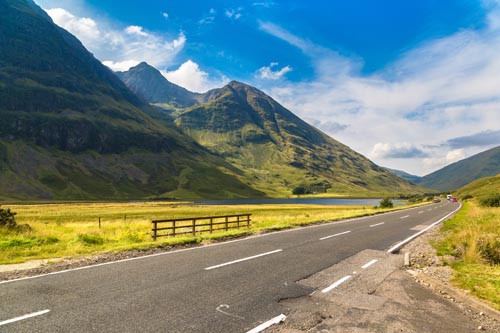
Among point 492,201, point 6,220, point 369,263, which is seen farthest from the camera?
point 492,201

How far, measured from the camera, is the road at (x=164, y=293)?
246 inches

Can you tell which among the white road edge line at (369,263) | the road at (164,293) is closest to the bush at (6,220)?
the road at (164,293)

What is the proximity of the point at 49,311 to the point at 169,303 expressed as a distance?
262cm

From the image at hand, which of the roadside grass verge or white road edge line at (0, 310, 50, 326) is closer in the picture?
white road edge line at (0, 310, 50, 326)

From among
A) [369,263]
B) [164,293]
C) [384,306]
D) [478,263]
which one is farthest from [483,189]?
[164,293]

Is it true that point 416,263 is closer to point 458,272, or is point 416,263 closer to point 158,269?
point 458,272

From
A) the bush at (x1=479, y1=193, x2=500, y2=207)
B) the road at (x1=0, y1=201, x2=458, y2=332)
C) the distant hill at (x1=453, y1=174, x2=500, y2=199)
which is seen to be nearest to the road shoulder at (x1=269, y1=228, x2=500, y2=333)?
the road at (x1=0, y1=201, x2=458, y2=332)

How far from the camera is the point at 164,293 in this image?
26.6ft

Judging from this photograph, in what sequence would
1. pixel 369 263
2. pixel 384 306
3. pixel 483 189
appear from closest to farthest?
pixel 384 306 → pixel 369 263 → pixel 483 189

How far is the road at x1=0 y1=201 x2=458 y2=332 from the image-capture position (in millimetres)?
6254

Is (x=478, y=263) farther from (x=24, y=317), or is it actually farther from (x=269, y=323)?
(x=24, y=317)

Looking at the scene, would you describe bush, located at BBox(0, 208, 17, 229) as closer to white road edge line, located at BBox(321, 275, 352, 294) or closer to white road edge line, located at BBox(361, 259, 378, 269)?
white road edge line, located at BBox(321, 275, 352, 294)

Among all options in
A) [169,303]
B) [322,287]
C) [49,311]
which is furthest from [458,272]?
[49,311]

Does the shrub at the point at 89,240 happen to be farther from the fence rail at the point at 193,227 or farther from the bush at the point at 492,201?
the bush at the point at 492,201
